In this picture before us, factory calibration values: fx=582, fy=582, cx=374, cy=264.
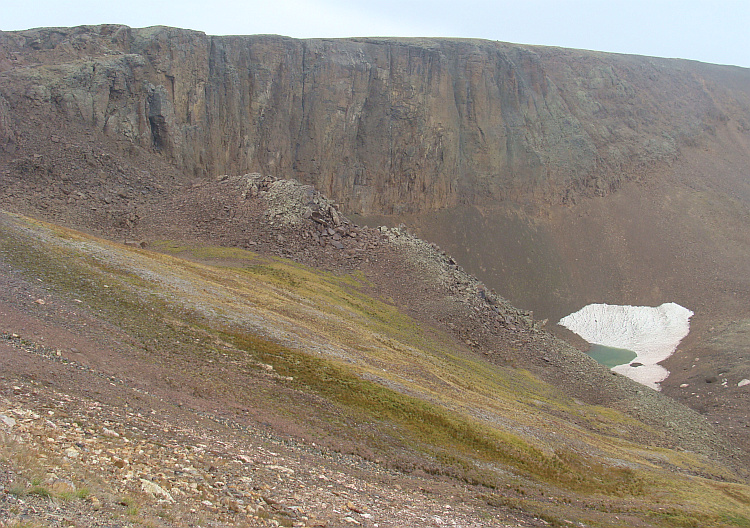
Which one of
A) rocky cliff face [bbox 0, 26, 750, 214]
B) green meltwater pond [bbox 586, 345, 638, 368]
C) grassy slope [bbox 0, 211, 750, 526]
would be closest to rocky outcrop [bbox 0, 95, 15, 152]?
rocky cliff face [bbox 0, 26, 750, 214]

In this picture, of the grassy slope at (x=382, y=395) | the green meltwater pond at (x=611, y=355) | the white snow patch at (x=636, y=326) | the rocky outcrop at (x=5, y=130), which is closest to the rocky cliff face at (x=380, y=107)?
the rocky outcrop at (x=5, y=130)

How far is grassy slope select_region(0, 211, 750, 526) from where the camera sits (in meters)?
24.3

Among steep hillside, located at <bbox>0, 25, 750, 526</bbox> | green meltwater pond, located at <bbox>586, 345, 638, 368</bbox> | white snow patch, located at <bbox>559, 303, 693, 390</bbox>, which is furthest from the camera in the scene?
white snow patch, located at <bbox>559, 303, 693, 390</bbox>

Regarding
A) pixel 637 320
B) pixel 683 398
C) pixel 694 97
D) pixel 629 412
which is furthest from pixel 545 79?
pixel 629 412

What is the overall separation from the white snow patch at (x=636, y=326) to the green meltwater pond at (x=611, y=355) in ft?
2.97

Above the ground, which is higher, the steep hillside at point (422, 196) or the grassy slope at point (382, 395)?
the steep hillside at point (422, 196)

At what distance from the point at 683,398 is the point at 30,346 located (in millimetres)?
56549

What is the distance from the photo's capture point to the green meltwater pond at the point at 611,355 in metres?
71.4

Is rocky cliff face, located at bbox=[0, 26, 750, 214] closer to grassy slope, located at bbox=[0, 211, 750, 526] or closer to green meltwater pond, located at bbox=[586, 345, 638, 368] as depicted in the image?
grassy slope, located at bbox=[0, 211, 750, 526]

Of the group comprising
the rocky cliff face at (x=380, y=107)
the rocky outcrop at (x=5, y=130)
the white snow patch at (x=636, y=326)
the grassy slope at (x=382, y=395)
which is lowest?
the grassy slope at (x=382, y=395)

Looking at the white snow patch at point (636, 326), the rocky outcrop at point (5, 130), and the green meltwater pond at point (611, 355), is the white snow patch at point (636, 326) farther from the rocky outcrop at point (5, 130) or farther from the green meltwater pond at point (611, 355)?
the rocky outcrop at point (5, 130)

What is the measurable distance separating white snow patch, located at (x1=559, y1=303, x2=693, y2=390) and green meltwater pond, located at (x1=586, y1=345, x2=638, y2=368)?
90 cm

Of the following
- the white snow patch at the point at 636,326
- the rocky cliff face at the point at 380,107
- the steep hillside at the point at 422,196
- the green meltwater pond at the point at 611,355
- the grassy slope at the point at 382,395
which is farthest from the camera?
the white snow patch at the point at 636,326

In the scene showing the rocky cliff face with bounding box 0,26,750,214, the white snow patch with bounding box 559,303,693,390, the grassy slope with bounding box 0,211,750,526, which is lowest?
the grassy slope with bounding box 0,211,750,526
